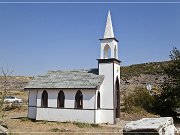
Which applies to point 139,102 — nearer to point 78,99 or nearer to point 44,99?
point 78,99

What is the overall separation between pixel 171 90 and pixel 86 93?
9541mm

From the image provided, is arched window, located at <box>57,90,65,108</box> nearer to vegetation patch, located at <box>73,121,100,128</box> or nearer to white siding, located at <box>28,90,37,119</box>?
vegetation patch, located at <box>73,121,100,128</box>

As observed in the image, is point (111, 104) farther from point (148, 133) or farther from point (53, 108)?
point (148, 133)

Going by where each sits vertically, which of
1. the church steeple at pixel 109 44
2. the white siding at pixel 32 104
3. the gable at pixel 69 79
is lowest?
the white siding at pixel 32 104

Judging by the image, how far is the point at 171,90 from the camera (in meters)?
29.0

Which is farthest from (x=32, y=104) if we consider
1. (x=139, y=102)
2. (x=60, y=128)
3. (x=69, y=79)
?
(x=139, y=102)

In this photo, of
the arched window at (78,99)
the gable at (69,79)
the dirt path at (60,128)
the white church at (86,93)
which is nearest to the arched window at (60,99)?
the white church at (86,93)

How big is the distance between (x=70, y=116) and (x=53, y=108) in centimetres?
208

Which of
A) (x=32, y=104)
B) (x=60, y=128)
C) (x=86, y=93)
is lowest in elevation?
(x=60, y=128)

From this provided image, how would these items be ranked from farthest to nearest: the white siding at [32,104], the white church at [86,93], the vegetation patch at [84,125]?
the white siding at [32,104] → the white church at [86,93] → the vegetation patch at [84,125]

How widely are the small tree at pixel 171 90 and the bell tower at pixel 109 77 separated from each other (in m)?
5.90

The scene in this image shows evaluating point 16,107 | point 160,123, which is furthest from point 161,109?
point 16,107

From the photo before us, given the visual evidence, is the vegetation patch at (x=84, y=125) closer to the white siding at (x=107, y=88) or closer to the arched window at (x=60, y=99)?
the white siding at (x=107, y=88)

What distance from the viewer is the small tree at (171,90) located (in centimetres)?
2802
